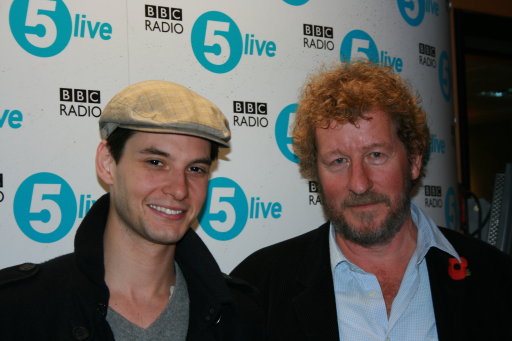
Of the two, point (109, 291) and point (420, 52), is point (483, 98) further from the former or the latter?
point (109, 291)

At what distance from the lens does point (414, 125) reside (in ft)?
7.29

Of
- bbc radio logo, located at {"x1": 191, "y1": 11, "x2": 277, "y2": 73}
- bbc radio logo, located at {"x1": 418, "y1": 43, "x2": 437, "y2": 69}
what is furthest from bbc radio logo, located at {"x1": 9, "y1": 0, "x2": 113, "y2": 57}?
bbc radio logo, located at {"x1": 418, "y1": 43, "x2": 437, "y2": 69}

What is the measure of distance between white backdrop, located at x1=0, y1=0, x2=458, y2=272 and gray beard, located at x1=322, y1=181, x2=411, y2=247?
63 cm

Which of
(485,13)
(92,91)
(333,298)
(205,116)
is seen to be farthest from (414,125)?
(485,13)

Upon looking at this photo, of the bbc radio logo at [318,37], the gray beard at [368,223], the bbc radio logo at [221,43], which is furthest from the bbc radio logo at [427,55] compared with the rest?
the gray beard at [368,223]

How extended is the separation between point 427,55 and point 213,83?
53.4 inches

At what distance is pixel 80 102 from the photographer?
2.23 meters

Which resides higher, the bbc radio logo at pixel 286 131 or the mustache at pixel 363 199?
the bbc radio logo at pixel 286 131

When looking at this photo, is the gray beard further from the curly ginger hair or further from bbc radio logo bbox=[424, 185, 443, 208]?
bbc radio logo bbox=[424, 185, 443, 208]

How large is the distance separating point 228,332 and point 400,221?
0.74 metres

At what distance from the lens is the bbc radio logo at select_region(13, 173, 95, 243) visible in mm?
2137

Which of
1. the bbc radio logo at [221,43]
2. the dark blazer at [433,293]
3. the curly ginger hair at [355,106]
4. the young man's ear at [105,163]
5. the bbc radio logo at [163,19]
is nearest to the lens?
the young man's ear at [105,163]

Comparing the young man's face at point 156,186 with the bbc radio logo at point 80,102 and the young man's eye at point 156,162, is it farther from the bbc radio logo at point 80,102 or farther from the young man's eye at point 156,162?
the bbc radio logo at point 80,102

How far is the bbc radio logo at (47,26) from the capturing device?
7.06 ft
